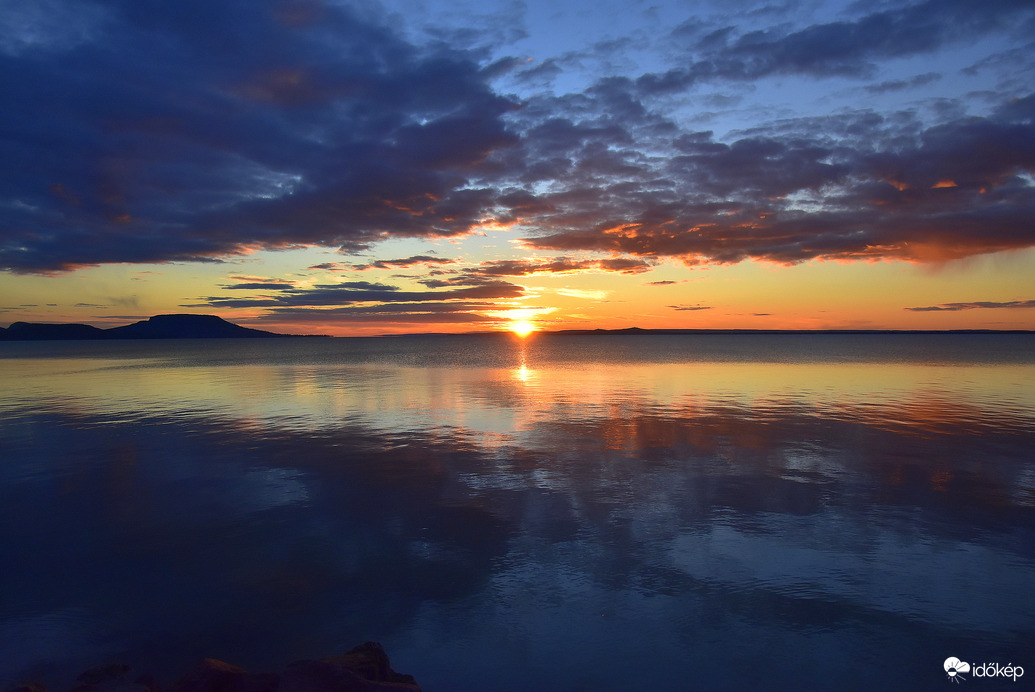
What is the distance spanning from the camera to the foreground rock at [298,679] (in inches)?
253

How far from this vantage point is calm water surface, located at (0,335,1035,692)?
7.95 metres

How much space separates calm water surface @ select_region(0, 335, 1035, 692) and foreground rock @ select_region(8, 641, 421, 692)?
86 cm

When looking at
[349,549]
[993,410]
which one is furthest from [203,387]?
[993,410]

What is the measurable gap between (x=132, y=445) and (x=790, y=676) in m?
24.1

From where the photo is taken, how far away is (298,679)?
258 inches

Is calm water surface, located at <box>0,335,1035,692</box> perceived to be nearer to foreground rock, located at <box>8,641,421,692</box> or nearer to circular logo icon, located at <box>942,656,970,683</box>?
Answer: circular logo icon, located at <box>942,656,970,683</box>

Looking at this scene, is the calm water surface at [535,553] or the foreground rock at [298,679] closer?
the foreground rock at [298,679]

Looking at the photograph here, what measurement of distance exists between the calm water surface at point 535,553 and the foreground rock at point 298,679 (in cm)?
86

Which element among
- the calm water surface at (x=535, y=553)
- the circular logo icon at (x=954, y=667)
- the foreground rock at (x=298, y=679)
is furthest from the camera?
the calm water surface at (x=535, y=553)

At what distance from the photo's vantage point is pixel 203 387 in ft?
149

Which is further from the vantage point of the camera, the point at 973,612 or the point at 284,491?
the point at 284,491

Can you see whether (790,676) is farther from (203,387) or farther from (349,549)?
(203,387)

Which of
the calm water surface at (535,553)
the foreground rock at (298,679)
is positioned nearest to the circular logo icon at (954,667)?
the calm water surface at (535,553)

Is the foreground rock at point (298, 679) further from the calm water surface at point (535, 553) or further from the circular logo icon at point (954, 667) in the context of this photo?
the circular logo icon at point (954, 667)
